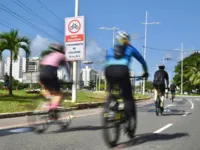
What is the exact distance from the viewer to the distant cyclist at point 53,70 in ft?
23.6

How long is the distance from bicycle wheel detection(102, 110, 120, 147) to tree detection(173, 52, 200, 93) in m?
78.9

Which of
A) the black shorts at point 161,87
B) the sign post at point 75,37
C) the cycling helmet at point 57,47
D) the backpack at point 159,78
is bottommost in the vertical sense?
the black shorts at point 161,87

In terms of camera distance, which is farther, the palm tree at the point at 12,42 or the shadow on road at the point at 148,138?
the palm tree at the point at 12,42

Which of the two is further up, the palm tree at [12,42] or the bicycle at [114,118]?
the palm tree at [12,42]

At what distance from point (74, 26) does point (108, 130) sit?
1306cm

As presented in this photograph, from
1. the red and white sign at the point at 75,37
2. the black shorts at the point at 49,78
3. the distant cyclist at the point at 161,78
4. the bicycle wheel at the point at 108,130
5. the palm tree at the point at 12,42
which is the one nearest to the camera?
the bicycle wheel at the point at 108,130

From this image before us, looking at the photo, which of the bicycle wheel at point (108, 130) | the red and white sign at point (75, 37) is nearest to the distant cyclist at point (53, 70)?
the bicycle wheel at point (108, 130)

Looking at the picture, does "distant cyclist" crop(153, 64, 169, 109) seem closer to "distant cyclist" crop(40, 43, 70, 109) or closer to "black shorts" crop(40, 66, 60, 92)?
"distant cyclist" crop(40, 43, 70, 109)

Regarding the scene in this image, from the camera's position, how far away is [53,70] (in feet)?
23.6

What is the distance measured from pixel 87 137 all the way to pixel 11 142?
65.9 inches

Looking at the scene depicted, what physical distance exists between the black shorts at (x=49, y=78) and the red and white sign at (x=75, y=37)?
35.9 feet

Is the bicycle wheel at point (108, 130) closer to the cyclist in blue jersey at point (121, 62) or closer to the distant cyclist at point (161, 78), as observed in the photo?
the cyclist in blue jersey at point (121, 62)

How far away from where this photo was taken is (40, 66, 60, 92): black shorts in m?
7.18

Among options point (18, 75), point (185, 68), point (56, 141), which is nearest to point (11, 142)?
point (56, 141)
